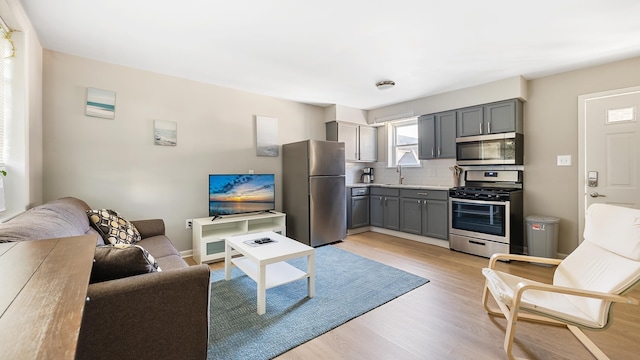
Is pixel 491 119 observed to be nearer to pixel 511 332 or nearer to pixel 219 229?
pixel 511 332

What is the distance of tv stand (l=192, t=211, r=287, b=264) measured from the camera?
340cm


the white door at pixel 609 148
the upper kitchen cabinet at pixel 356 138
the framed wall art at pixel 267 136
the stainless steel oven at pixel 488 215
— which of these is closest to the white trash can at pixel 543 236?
the stainless steel oven at pixel 488 215

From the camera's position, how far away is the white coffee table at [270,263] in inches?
88.0

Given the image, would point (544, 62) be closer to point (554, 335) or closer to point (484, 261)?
point (484, 261)

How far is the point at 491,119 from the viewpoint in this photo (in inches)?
151

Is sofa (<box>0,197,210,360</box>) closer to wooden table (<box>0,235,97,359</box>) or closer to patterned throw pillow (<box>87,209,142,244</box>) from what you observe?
wooden table (<box>0,235,97,359</box>)

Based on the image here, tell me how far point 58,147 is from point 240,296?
2547 millimetres

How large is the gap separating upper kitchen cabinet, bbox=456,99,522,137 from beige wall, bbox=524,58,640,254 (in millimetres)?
267

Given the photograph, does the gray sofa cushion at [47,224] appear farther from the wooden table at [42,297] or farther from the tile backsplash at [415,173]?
the tile backsplash at [415,173]

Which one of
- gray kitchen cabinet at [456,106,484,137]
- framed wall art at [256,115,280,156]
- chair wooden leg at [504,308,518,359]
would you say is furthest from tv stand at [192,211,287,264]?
gray kitchen cabinet at [456,106,484,137]

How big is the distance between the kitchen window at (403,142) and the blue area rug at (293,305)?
251 centimetres

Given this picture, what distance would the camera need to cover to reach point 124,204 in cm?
325

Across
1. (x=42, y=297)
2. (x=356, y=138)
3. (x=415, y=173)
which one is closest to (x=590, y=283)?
(x=42, y=297)

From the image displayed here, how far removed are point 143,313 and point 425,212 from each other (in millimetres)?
4006
